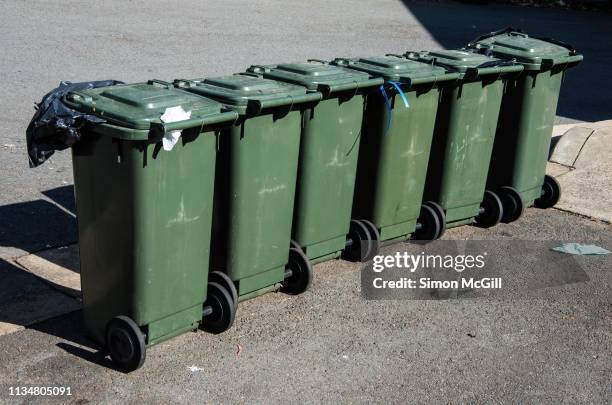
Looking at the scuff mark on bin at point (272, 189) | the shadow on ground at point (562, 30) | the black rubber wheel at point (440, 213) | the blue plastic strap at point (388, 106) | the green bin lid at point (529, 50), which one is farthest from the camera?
the shadow on ground at point (562, 30)

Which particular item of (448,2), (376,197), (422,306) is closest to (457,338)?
(422,306)

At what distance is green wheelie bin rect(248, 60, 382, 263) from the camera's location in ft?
19.2

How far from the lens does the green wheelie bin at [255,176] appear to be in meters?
5.30

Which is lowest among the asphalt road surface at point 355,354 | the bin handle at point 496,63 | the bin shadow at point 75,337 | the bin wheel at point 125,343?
the bin shadow at point 75,337

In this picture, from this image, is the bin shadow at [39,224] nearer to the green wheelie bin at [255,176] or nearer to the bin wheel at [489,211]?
the green wheelie bin at [255,176]

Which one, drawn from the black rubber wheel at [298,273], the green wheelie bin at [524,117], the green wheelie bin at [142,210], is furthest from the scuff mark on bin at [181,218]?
the green wheelie bin at [524,117]

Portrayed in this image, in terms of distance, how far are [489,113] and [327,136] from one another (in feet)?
6.12

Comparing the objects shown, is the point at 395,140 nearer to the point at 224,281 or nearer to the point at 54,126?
the point at 224,281

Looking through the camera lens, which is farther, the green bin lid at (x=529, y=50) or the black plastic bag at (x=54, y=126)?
the green bin lid at (x=529, y=50)

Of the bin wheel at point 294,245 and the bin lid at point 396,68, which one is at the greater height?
the bin lid at point 396,68

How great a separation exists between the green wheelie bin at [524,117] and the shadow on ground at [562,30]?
389 cm

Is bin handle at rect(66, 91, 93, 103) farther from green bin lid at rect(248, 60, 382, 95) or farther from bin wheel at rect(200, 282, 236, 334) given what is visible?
green bin lid at rect(248, 60, 382, 95)

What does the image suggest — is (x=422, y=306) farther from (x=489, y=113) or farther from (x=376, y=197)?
(x=489, y=113)

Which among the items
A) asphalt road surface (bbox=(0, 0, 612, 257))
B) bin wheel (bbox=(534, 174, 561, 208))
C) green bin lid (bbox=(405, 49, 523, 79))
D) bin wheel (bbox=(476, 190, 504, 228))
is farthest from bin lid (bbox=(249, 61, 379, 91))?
bin wheel (bbox=(534, 174, 561, 208))
